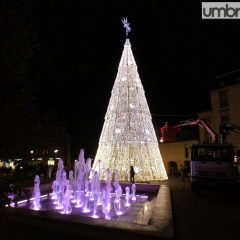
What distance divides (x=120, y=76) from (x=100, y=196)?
29.9ft

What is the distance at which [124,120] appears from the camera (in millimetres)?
19719

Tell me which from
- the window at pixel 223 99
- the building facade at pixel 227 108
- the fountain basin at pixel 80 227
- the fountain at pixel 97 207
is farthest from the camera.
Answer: the window at pixel 223 99

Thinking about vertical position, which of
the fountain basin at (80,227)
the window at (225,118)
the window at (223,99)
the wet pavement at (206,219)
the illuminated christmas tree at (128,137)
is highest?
the window at (223,99)

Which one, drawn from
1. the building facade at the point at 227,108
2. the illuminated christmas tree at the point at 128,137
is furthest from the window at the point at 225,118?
the illuminated christmas tree at the point at 128,137

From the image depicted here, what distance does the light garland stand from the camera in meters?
19.3

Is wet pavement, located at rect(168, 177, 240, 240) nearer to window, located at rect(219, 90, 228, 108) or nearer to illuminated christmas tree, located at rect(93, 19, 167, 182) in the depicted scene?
illuminated christmas tree, located at rect(93, 19, 167, 182)

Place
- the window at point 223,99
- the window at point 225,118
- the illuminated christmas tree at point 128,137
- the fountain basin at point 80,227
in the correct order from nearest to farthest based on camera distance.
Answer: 1. the fountain basin at point 80,227
2. the illuminated christmas tree at point 128,137
3. the window at point 225,118
4. the window at point 223,99

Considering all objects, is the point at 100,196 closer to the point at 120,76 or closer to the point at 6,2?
the point at 120,76

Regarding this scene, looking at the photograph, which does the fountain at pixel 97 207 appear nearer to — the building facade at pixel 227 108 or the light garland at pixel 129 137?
the light garland at pixel 129 137

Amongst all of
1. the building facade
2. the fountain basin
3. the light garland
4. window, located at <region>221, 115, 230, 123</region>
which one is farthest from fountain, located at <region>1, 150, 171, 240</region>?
window, located at <region>221, 115, 230, 123</region>

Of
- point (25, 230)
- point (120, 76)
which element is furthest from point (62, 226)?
point (120, 76)

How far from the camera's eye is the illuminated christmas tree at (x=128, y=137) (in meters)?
19.3

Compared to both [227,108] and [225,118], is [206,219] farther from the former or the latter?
[225,118]

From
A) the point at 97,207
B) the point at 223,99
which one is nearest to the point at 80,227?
the point at 97,207
